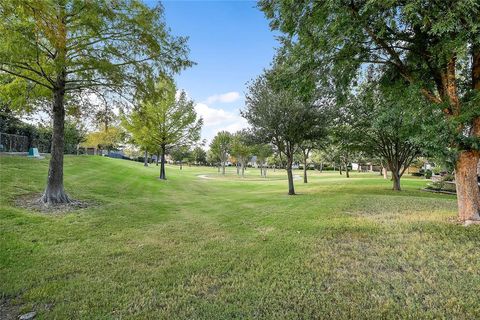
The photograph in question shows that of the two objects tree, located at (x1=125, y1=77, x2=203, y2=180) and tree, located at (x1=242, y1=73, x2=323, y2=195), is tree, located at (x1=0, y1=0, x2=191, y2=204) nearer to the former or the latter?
tree, located at (x1=242, y1=73, x2=323, y2=195)

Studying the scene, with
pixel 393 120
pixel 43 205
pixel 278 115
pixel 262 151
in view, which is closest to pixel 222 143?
pixel 262 151

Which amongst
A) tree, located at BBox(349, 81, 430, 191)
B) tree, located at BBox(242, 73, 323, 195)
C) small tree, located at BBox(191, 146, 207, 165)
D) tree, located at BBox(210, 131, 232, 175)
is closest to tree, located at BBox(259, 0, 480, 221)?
tree, located at BBox(349, 81, 430, 191)

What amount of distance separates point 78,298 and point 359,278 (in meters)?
3.95

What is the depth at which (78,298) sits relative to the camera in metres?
3.45

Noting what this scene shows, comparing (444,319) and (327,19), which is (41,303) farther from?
(327,19)

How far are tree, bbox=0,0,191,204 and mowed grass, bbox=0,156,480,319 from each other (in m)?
4.19

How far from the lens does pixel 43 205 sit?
870 cm

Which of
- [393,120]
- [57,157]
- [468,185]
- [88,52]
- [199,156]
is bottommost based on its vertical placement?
[468,185]

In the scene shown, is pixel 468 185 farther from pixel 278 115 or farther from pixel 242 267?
pixel 278 115

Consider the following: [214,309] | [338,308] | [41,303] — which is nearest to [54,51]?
[41,303]

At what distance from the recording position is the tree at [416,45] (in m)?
5.12

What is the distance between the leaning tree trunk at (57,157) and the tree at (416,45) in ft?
25.5

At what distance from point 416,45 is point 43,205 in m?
12.3

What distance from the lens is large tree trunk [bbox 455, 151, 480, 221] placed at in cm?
652
